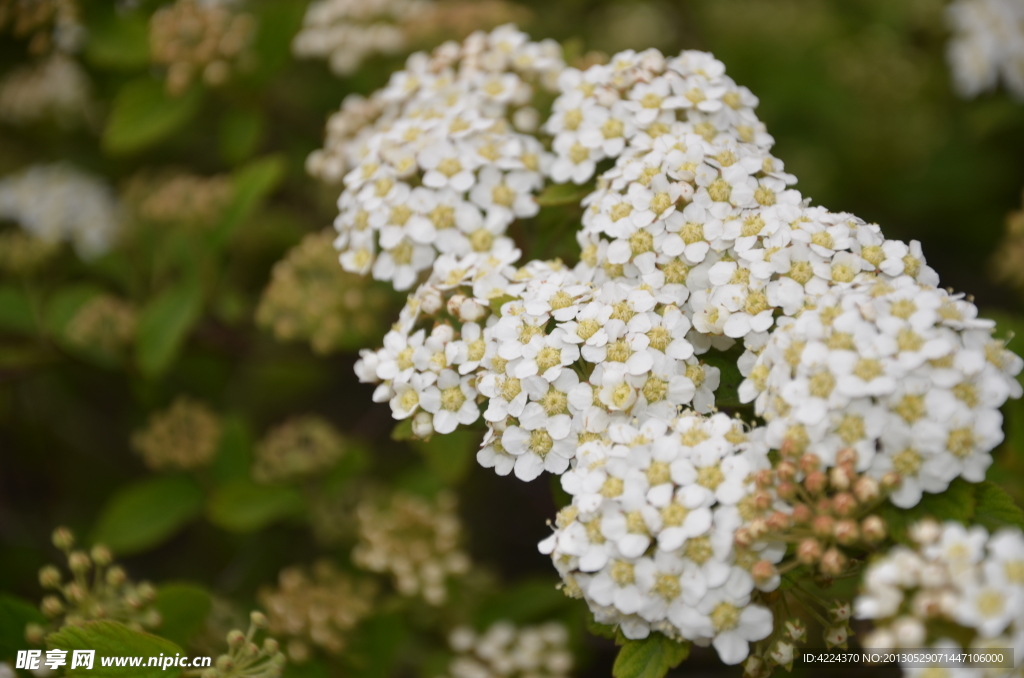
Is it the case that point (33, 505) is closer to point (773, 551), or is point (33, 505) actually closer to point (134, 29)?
point (134, 29)

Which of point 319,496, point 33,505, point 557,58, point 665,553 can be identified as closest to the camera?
point 665,553

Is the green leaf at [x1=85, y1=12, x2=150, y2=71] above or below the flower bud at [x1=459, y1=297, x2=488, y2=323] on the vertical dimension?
above

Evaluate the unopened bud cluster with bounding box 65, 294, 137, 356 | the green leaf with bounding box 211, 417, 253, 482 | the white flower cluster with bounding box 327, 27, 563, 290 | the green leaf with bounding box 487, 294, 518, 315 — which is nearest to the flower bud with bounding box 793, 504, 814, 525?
the green leaf with bounding box 487, 294, 518, 315

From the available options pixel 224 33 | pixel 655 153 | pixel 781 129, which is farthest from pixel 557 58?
pixel 781 129

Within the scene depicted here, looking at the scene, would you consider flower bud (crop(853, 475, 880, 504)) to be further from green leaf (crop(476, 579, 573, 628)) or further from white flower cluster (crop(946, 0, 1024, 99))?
white flower cluster (crop(946, 0, 1024, 99))

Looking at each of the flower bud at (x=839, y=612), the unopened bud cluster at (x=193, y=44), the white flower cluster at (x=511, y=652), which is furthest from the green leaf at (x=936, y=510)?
the unopened bud cluster at (x=193, y=44)

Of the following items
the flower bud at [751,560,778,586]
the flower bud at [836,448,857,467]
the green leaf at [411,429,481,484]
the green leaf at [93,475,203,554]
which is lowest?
the green leaf at [93,475,203,554]

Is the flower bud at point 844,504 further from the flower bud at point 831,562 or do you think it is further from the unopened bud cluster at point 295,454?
the unopened bud cluster at point 295,454
